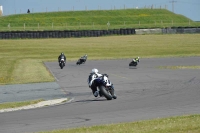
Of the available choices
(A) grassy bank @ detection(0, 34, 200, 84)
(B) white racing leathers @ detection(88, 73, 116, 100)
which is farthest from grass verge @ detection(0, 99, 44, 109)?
(A) grassy bank @ detection(0, 34, 200, 84)

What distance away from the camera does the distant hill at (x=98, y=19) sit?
112312mm

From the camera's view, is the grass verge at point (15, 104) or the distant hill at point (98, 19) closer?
the grass verge at point (15, 104)

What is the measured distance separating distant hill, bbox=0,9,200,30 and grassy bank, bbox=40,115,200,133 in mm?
92084

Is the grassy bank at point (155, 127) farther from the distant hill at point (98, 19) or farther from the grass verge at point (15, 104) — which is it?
the distant hill at point (98, 19)

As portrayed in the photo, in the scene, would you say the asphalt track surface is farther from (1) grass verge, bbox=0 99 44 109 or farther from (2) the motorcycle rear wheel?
(1) grass verge, bbox=0 99 44 109

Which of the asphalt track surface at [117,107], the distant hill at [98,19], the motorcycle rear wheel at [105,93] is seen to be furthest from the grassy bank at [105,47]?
the motorcycle rear wheel at [105,93]

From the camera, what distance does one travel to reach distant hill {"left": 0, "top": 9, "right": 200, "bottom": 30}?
112 m

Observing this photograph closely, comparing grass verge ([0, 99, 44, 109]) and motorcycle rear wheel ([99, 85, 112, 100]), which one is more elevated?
motorcycle rear wheel ([99, 85, 112, 100])

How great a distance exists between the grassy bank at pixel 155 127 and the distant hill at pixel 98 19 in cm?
9208

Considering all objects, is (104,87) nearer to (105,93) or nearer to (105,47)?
(105,93)

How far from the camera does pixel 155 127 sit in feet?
46.8

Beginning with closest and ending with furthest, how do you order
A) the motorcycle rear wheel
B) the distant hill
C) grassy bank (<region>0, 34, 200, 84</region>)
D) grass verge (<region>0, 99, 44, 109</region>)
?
grass verge (<region>0, 99, 44, 109</region>)
the motorcycle rear wheel
grassy bank (<region>0, 34, 200, 84</region>)
the distant hill

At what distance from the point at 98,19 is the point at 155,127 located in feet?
353

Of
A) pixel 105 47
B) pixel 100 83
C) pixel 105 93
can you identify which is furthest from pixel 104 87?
pixel 105 47
